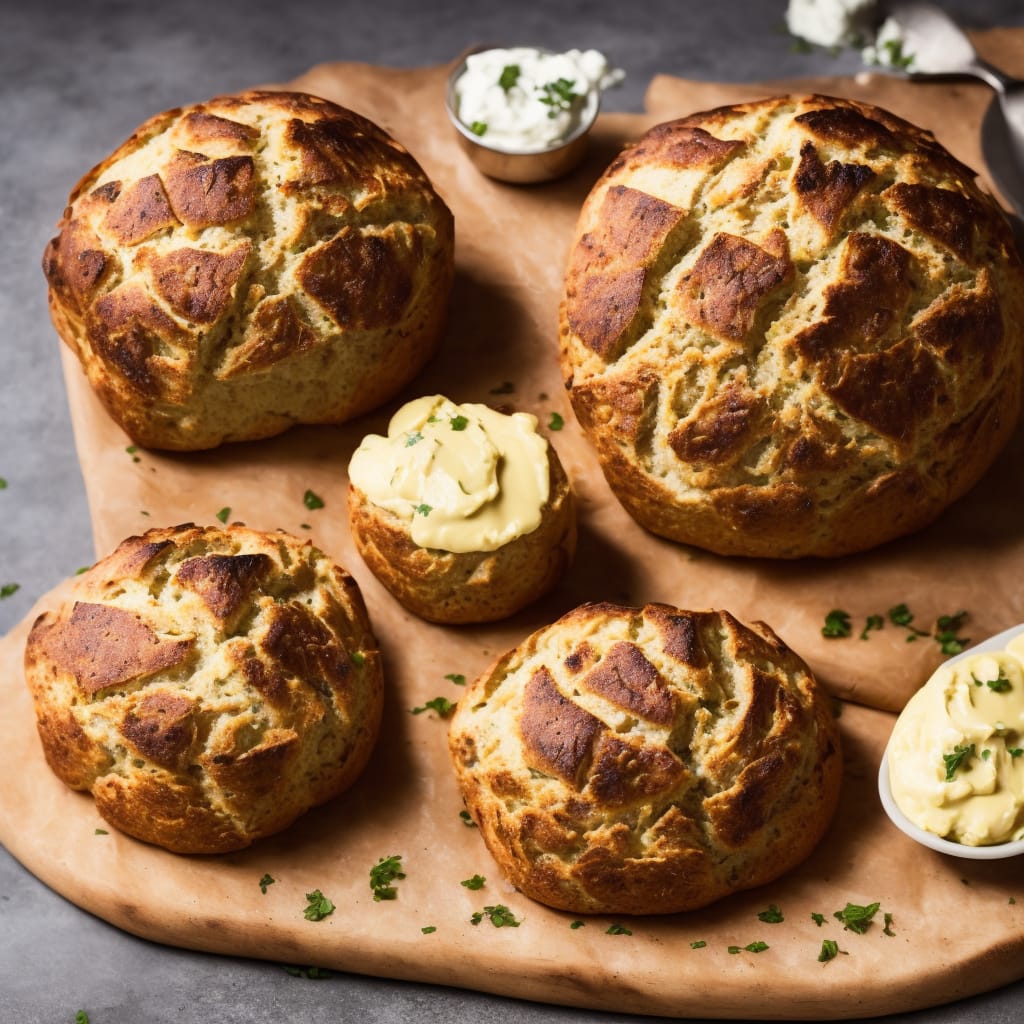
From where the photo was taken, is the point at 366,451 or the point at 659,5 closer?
the point at 366,451

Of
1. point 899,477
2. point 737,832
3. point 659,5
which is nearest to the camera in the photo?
point 737,832

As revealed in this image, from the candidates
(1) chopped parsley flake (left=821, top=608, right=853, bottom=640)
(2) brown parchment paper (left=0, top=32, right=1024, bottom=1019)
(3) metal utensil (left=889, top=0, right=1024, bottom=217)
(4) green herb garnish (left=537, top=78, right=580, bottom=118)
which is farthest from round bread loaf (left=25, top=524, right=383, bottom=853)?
(3) metal utensil (left=889, top=0, right=1024, bottom=217)

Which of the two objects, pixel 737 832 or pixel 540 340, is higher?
pixel 540 340

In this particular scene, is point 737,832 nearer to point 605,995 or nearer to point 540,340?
point 605,995

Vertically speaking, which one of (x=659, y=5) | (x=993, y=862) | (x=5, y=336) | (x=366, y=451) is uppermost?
(x=659, y=5)

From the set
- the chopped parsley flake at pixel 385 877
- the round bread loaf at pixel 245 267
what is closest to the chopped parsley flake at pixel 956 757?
the chopped parsley flake at pixel 385 877

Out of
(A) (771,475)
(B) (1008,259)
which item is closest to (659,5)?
(B) (1008,259)

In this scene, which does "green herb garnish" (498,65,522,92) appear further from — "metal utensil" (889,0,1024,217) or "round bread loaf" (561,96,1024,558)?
"metal utensil" (889,0,1024,217)
